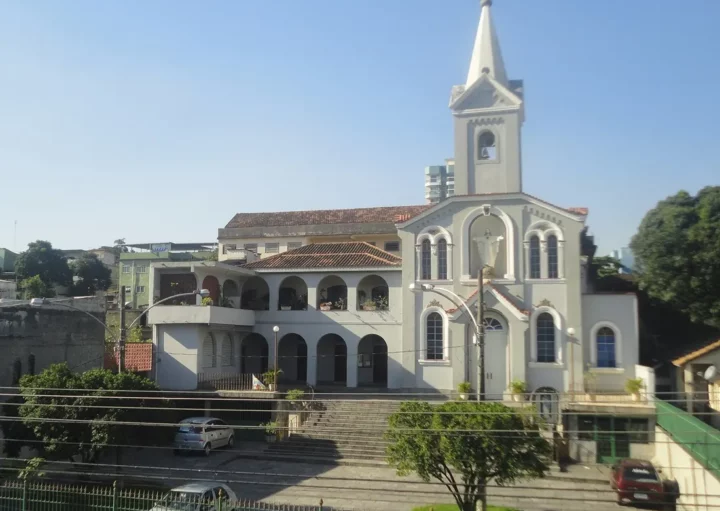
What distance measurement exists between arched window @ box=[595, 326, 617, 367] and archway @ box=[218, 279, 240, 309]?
712 inches

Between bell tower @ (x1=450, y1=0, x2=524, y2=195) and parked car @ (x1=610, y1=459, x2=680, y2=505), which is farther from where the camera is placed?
bell tower @ (x1=450, y1=0, x2=524, y2=195)

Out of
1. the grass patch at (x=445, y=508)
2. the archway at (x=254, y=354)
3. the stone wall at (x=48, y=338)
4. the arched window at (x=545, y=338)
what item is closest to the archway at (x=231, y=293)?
the archway at (x=254, y=354)

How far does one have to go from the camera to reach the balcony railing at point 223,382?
30.8 m

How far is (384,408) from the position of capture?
2864 centimetres

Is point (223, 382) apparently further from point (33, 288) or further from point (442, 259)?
point (33, 288)

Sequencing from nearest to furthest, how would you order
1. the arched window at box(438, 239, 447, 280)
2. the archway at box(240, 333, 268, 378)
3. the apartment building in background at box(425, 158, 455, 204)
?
the arched window at box(438, 239, 447, 280) < the archway at box(240, 333, 268, 378) < the apartment building in background at box(425, 158, 455, 204)

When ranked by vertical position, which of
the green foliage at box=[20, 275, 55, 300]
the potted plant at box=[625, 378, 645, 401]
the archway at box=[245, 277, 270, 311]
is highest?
the green foliage at box=[20, 275, 55, 300]

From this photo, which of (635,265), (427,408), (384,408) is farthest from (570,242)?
(427,408)

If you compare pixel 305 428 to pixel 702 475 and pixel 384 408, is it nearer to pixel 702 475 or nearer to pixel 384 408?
pixel 384 408

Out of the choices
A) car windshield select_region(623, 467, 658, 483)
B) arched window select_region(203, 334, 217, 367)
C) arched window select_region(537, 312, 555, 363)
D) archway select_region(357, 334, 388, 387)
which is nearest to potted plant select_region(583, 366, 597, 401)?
arched window select_region(537, 312, 555, 363)

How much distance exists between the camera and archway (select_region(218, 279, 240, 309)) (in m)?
34.5

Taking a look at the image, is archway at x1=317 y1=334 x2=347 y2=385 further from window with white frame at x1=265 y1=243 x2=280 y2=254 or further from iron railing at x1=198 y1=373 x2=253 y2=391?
window with white frame at x1=265 y1=243 x2=280 y2=254

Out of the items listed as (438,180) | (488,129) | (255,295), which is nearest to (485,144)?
(488,129)

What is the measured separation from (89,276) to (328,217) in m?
27.3
